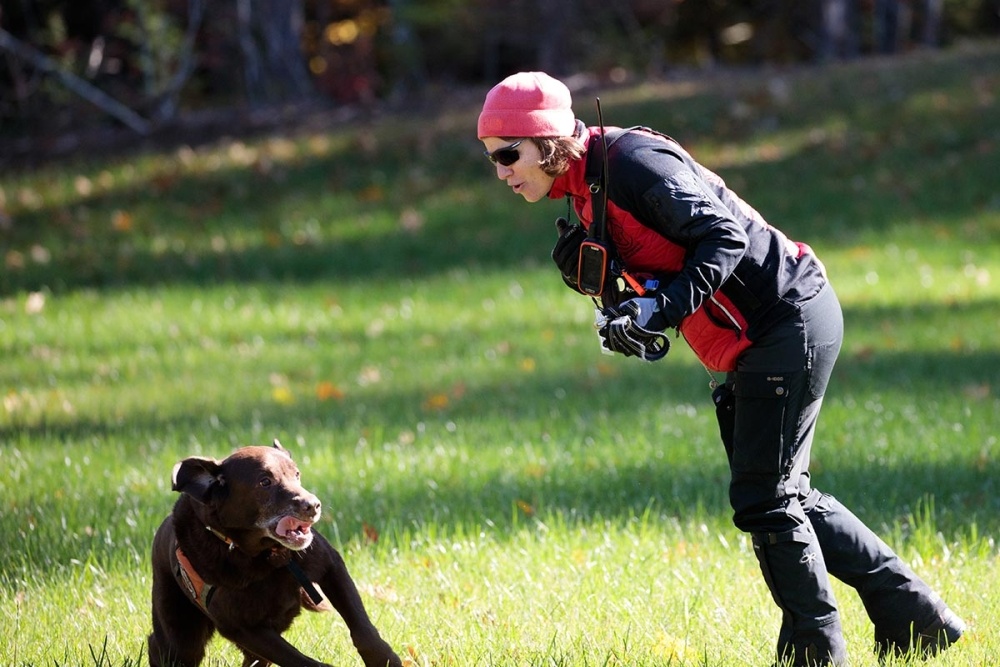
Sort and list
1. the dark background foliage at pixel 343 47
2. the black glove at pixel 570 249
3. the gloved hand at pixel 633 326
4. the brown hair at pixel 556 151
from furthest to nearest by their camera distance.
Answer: the dark background foliage at pixel 343 47
the black glove at pixel 570 249
the brown hair at pixel 556 151
the gloved hand at pixel 633 326

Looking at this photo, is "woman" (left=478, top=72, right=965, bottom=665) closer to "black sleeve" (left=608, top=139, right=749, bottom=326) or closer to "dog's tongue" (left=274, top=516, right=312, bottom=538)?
"black sleeve" (left=608, top=139, right=749, bottom=326)

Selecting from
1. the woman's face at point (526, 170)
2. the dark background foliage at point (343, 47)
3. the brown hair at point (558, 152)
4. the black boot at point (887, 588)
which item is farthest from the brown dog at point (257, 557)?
the dark background foliage at point (343, 47)

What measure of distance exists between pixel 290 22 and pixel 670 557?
52.4 feet

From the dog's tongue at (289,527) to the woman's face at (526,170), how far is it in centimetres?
122

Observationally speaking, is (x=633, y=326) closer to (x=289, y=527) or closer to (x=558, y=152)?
(x=558, y=152)

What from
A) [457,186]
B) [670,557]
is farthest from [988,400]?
[457,186]

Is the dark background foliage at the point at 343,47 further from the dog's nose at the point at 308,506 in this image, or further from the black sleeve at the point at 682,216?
the black sleeve at the point at 682,216

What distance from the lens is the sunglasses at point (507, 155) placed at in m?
4.03

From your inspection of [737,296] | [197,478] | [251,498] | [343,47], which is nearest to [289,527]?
[251,498]

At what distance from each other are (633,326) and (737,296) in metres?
0.49

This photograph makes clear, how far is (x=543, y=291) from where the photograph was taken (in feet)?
41.4

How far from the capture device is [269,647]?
156 inches

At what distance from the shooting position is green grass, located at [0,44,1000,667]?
5.03m

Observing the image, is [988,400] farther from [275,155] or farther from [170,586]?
[275,155]
